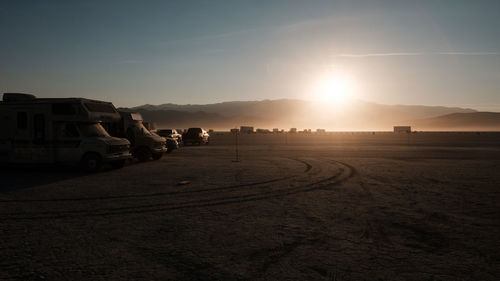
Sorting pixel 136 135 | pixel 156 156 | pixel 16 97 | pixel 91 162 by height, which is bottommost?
pixel 156 156

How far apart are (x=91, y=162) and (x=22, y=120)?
3716 millimetres

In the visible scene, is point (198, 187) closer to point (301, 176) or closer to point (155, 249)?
point (301, 176)

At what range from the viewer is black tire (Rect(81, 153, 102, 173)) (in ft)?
47.9

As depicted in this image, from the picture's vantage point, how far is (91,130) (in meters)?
15.0

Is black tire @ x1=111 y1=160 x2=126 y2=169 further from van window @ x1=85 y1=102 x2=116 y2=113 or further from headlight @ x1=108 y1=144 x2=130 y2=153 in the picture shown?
van window @ x1=85 y1=102 x2=116 y2=113

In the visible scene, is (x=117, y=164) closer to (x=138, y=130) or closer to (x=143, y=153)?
(x=143, y=153)

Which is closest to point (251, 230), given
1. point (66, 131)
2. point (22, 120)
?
point (66, 131)

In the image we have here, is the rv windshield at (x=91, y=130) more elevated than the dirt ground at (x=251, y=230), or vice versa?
the rv windshield at (x=91, y=130)

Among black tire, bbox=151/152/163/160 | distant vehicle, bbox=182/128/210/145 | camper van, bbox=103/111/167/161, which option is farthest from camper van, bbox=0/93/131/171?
distant vehicle, bbox=182/128/210/145


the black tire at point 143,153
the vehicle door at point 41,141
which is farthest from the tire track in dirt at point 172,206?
the black tire at point 143,153

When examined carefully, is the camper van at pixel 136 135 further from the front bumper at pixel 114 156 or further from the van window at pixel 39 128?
the van window at pixel 39 128

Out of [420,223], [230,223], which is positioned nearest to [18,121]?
[230,223]

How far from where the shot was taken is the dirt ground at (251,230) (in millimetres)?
4551

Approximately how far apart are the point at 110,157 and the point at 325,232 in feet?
37.6
